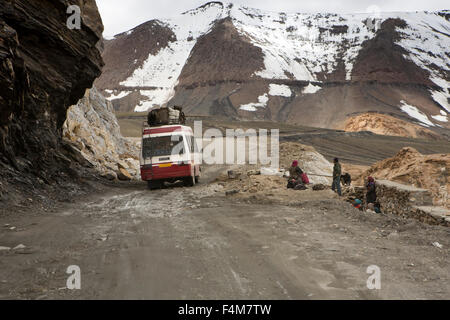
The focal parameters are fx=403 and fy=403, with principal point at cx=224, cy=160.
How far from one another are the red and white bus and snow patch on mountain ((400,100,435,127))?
104003 mm

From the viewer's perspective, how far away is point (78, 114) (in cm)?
2380

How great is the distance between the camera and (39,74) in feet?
48.3

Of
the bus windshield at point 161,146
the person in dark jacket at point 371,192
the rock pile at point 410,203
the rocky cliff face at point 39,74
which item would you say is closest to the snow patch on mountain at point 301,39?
the rocky cliff face at point 39,74

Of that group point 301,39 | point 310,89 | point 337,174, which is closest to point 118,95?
point 310,89

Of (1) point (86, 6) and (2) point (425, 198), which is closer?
(2) point (425, 198)

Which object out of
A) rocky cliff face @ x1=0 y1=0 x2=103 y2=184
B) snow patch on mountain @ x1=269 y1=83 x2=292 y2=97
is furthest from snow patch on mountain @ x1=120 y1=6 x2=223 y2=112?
rocky cliff face @ x1=0 y1=0 x2=103 y2=184

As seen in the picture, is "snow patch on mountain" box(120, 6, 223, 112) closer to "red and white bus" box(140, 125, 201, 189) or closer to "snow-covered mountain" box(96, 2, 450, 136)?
"snow-covered mountain" box(96, 2, 450, 136)

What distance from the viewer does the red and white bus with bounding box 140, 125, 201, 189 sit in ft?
52.6

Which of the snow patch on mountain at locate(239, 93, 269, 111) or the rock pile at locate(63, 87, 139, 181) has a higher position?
the snow patch on mountain at locate(239, 93, 269, 111)

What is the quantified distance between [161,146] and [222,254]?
10.5 metres

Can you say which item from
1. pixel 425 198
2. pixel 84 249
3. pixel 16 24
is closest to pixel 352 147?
pixel 425 198

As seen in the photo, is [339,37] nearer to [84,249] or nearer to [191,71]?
[191,71]

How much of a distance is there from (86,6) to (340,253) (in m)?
15.0

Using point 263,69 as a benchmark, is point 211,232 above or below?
below
